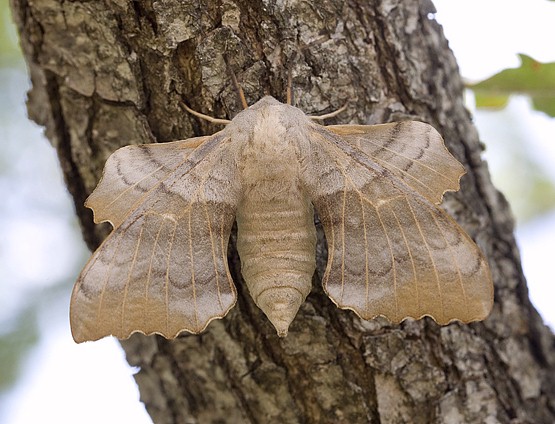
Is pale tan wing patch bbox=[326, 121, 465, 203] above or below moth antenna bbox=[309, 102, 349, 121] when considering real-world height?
below

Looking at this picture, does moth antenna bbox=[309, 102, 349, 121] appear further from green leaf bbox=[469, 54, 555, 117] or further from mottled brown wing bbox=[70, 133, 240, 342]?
green leaf bbox=[469, 54, 555, 117]

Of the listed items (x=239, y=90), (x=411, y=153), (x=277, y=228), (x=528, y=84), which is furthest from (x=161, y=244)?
(x=528, y=84)

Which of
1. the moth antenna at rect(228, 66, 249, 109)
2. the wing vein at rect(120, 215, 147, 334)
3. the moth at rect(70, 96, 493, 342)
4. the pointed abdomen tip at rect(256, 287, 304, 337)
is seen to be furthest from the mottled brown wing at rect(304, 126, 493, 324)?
the wing vein at rect(120, 215, 147, 334)

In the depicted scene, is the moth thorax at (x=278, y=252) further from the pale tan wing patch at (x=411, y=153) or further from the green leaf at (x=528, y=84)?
the green leaf at (x=528, y=84)

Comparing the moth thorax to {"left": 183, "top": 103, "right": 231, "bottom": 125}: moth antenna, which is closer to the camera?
the moth thorax

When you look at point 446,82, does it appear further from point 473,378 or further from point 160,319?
point 160,319

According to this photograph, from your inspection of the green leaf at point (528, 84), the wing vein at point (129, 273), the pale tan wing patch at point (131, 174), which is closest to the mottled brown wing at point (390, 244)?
the pale tan wing patch at point (131, 174)

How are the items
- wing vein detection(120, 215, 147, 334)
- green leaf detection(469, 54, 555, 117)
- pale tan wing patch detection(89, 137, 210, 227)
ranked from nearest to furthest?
wing vein detection(120, 215, 147, 334) → pale tan wing patch detection(89, 137, 210, 227) → green leaf detection(469, 54, 555, 117)

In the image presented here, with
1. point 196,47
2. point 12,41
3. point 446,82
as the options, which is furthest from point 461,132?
point 12,41
